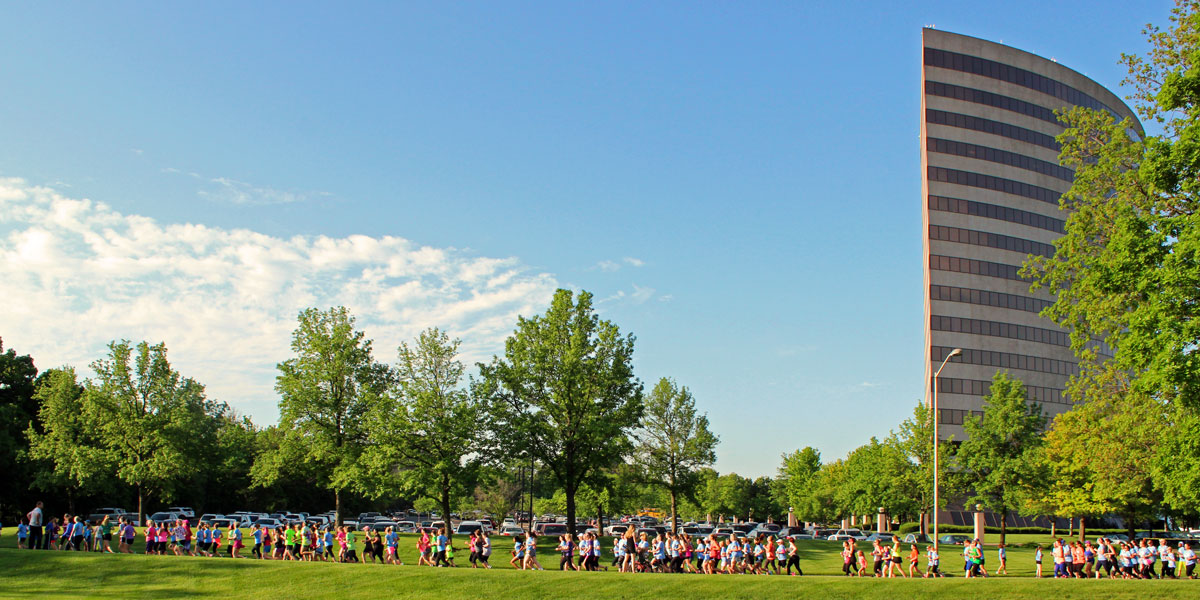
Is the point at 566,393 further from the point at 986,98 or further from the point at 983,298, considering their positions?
the point at 986,98

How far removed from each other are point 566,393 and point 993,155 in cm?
7648

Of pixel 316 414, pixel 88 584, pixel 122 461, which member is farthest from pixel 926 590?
pixel 122 461

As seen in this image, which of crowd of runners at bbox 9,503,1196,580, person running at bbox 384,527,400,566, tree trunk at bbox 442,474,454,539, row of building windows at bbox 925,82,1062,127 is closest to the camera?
crowd of runners at bbox 9,503,1196,580

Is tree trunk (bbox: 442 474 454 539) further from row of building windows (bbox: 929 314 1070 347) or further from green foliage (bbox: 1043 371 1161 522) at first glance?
row of building windows (bbox: 929 314 1070 347)

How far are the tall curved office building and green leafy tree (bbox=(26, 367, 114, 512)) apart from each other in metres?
79.3

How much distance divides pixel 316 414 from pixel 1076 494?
152 feet

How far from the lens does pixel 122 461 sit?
5144cm

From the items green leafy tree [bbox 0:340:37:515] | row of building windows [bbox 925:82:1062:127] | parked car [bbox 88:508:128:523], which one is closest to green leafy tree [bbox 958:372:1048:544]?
row of building windows [bbox 925:82:1062:127]

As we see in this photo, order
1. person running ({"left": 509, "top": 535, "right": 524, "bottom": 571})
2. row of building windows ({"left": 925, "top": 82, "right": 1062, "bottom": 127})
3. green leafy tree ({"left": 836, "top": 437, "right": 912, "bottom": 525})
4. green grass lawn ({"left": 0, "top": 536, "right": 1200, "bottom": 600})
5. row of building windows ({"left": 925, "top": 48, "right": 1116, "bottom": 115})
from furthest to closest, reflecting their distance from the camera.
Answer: row of building windows ({"left": 925, "top": 48, "right": 1116, "bottom": 115}) → row of building windows ({"left": 925, "top": 82, "right": 1062, "bottom": 127}) → green leafy tree ({"left": 836, "top": 437, "right": 912, "bottom": 525}) → person running ({"left": 509, "top": 535, "right": 524, "bottom": 571}) → green grass lawn ({"left": 0, "top": 536, "right": 1200, "bottom": 600})

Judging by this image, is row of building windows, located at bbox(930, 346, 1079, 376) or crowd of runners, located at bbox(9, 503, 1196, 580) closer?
crowd of runners, located at bbox(9, 503, 1196, 580)

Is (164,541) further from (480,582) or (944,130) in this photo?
(944,130)

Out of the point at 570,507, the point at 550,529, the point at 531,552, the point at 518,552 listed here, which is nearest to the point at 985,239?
the point at 550,529

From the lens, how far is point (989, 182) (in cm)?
9862

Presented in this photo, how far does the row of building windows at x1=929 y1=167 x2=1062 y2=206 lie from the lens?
96938mm
